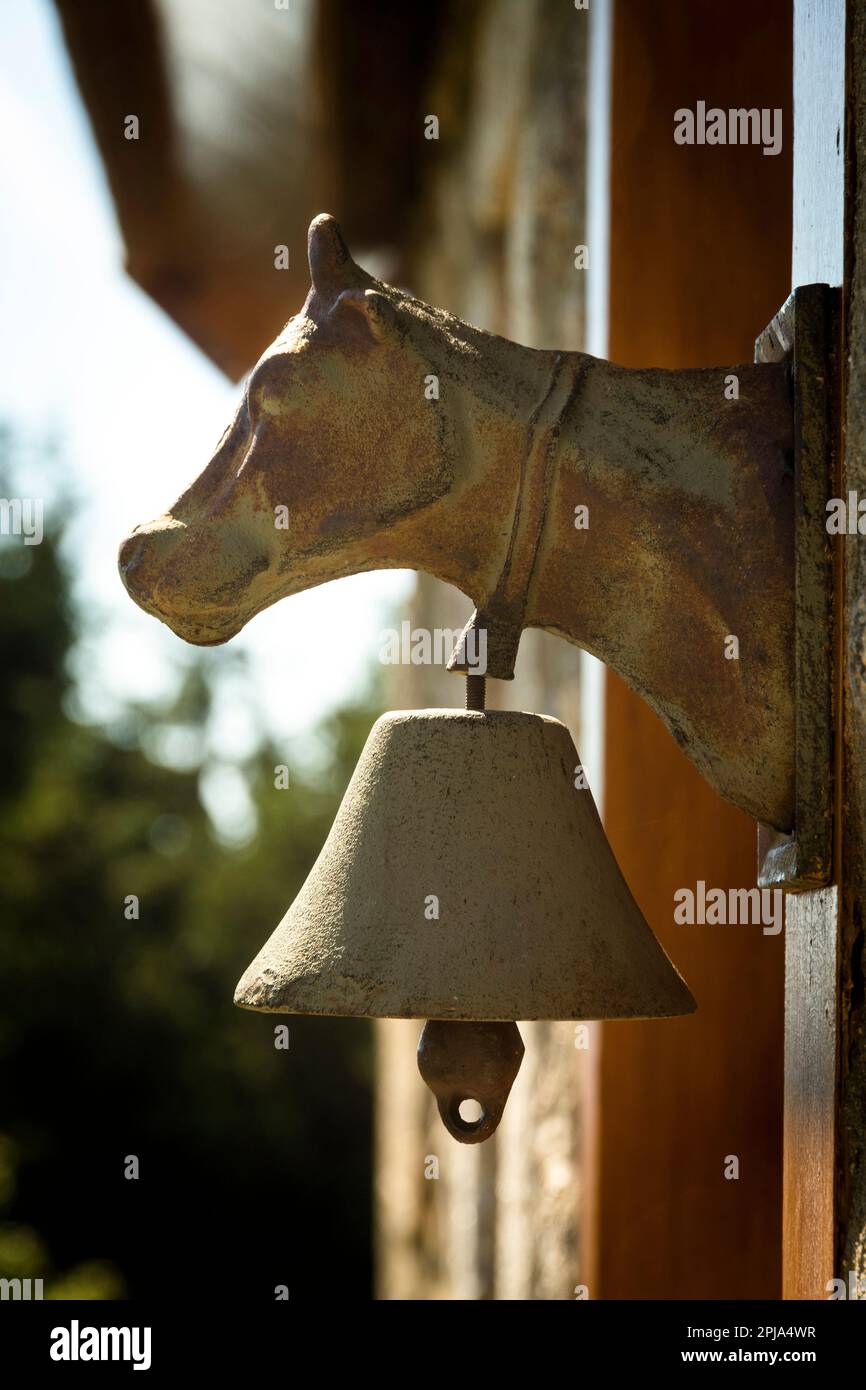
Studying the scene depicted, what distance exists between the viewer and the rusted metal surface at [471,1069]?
1.12 metres

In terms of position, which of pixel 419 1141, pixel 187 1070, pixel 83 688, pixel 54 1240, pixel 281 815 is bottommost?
pixel 54 1240

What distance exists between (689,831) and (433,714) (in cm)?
82

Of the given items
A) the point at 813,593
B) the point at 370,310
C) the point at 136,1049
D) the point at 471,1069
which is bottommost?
Result: the point at 136,1049

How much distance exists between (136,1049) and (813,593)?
35.3 ft

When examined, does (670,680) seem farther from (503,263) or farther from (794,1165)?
(503,263)

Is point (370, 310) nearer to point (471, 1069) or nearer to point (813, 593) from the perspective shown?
point (813, 593)

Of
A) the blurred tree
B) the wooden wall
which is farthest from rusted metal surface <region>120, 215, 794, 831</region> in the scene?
the blurred tree

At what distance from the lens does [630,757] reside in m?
1.94

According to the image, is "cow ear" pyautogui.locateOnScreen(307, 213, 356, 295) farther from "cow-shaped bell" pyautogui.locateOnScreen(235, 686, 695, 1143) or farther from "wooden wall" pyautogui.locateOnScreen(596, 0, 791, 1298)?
"wooden wall" pyautogui.locateOnScreen(596, 0, 791, 1298)

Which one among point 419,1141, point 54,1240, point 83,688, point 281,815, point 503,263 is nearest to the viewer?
point 503,263

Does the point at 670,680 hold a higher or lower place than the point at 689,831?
higher

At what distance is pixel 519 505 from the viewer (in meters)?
1.11

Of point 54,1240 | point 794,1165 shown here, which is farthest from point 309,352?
point 54,1240

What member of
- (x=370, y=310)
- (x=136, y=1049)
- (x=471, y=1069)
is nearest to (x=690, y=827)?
(x=471, y=1069)
